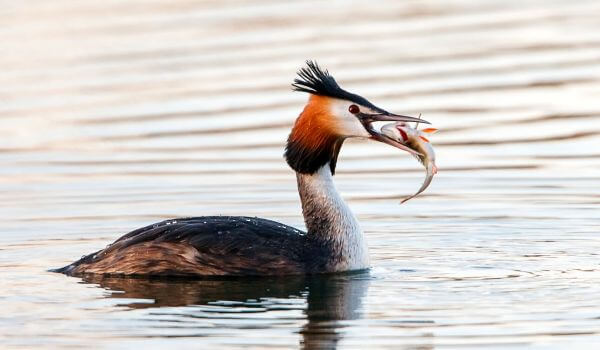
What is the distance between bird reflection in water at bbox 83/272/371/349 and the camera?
12.9 meters

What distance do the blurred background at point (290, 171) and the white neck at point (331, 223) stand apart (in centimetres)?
28

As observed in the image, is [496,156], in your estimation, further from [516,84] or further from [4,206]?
[4,206]

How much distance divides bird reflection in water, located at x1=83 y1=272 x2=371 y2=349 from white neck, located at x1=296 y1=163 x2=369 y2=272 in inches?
7.5

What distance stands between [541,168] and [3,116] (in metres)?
8.18

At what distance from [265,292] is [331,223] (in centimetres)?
132

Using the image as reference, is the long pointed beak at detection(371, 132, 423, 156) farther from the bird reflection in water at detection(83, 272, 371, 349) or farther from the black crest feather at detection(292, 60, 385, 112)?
the bird reflection in water at detection(83, 272, 371, 349)

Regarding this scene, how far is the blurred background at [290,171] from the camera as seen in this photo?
12562 millimetres

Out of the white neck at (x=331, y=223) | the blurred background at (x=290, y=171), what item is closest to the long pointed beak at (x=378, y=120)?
the white neck at (x=331, y=223)

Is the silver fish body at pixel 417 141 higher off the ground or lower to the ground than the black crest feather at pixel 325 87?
lower

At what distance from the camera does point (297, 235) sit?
1467 centimetres

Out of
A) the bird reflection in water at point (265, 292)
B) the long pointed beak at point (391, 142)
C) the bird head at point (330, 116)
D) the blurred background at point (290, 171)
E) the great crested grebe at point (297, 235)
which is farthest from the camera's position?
the bird head at point (330, 116)

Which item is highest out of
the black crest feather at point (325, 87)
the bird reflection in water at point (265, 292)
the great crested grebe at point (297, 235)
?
the black crest feather at point (325, 87)

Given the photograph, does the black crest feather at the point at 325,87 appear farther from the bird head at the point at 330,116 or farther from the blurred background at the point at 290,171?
the blurred background at the point at 290,171

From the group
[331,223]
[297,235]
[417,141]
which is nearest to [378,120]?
[417,141]
